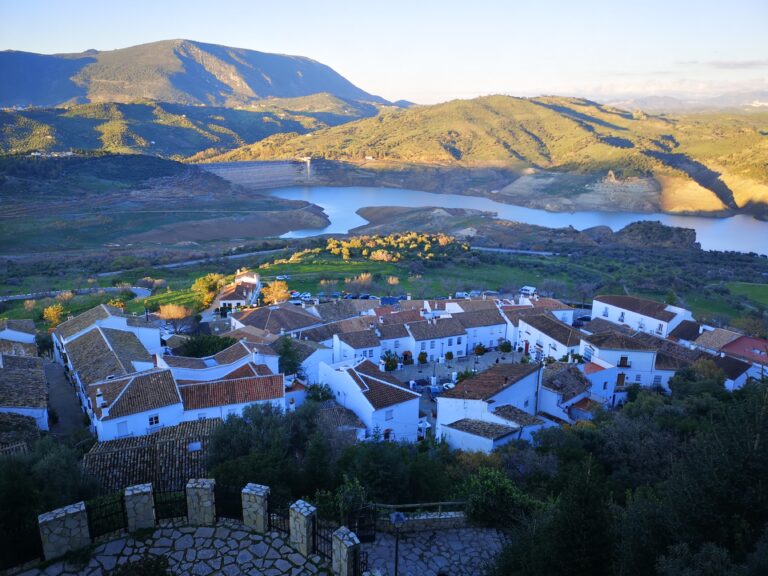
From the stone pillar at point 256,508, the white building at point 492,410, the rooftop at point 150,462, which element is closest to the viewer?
the stone pillar at point 256,508

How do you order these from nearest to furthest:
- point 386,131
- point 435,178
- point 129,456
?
point 129,456 → point 435,178 → point 386,131

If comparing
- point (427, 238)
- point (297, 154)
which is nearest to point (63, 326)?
point (427, 238)

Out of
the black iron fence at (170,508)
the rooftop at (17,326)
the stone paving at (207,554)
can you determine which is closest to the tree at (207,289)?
the rooftop at (17,326)

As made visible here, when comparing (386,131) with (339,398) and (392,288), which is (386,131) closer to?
(392,288)

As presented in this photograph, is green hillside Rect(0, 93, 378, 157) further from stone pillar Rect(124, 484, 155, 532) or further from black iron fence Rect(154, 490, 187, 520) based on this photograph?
stone pillar Rect(124, 484, 155, 532)

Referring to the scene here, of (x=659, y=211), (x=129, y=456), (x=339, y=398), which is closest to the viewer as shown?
(x=129, y=456)

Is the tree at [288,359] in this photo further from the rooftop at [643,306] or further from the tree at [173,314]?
the rooftop at [643,306]

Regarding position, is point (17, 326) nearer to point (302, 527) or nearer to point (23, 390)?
point (23, 390)
